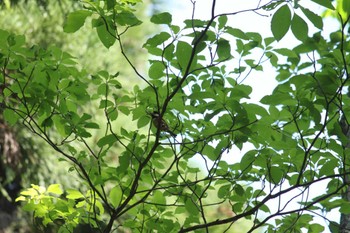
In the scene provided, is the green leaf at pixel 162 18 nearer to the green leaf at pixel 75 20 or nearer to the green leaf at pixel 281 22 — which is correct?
the green leaf at pixel 75 20

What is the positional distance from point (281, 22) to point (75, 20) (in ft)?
1.38

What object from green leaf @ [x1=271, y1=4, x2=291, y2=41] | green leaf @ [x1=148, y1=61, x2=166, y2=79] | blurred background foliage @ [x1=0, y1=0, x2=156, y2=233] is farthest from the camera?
blurred background foliage @ [x1=0, y1=0, x2=156, y2=233]

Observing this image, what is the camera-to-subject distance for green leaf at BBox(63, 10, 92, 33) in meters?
1.08

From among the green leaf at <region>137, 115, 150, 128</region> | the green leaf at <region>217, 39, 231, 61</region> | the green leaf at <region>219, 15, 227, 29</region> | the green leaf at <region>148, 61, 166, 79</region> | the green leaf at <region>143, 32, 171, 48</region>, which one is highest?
the green leaf at <region>219, 15, 227, 29</region>

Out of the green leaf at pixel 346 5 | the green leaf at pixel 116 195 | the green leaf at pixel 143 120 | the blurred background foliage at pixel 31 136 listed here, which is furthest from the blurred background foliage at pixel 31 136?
the green leaf at pixel 346 5

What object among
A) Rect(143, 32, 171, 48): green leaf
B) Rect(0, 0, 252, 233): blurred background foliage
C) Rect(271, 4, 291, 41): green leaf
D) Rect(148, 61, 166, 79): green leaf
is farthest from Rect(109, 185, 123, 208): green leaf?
Rect(0, 0, 252, 233): blurred background foliage

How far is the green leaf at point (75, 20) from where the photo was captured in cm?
108

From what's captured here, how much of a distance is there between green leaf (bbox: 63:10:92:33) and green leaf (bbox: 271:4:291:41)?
39 cm

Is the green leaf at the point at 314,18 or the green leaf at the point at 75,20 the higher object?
the green leaf at the point at 75,20

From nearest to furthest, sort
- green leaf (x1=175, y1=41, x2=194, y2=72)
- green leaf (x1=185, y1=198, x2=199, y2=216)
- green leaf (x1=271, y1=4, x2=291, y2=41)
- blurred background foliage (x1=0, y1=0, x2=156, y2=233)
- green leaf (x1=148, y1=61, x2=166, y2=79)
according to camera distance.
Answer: green leaf (x1=271, y1=4, x2=291, y2=41), green leaf (x1=175, y1=41, x2=194, y2=72), green leaf (x1=148, y1=61, x2=166, y2=79), green leaf (x1=185, y1=198, x2=199, y2=216), blurred background foliage (x1=0, y1=0, x2=156, y2=233)

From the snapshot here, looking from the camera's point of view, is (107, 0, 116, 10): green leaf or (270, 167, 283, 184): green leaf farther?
(270, 167, 283, 184): green leaf

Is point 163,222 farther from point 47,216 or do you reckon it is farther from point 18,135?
point 18,135

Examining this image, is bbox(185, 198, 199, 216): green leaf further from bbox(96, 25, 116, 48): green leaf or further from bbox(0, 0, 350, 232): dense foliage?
bbox(96, 25, 116, 48): green leaf

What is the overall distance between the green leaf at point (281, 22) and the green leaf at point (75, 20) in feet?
1.28
